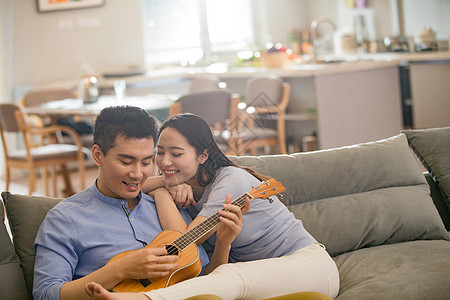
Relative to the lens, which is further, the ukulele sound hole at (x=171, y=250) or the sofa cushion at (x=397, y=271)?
the sofa cushion at (x=397, y=271)

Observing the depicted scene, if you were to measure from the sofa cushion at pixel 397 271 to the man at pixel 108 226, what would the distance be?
0.64m

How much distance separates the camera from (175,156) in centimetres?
198

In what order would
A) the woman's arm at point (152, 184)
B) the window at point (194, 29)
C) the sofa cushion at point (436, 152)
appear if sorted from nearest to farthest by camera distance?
the woman's arm at point (152, 184) < the sofa cushion at point (436, 152) < the window at point (194, 29)

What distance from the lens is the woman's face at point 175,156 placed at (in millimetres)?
1974

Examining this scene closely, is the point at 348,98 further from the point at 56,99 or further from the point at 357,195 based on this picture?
the point at 357,195

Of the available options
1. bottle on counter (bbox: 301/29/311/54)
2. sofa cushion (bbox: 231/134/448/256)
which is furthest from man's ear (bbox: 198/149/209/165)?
bottle on counter (bbox: 301/29/311/54)

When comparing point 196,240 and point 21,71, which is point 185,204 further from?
point 21,71

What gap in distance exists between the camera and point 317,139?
211 inches

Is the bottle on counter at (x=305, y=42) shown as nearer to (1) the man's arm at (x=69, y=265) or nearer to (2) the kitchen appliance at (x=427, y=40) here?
(2) the kitchen appliance at (x=427, y=40)

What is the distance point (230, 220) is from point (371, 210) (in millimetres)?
794

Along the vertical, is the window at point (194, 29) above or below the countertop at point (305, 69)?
above

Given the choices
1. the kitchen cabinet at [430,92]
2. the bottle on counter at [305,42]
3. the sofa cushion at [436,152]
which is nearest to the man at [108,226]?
the sofa cushion at [436,152]

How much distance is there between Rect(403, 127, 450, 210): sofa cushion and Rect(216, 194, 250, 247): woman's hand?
1115 millimetres

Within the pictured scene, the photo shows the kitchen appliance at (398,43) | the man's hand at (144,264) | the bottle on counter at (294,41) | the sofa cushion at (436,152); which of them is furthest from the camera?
the bottle on counter at (294,41)
